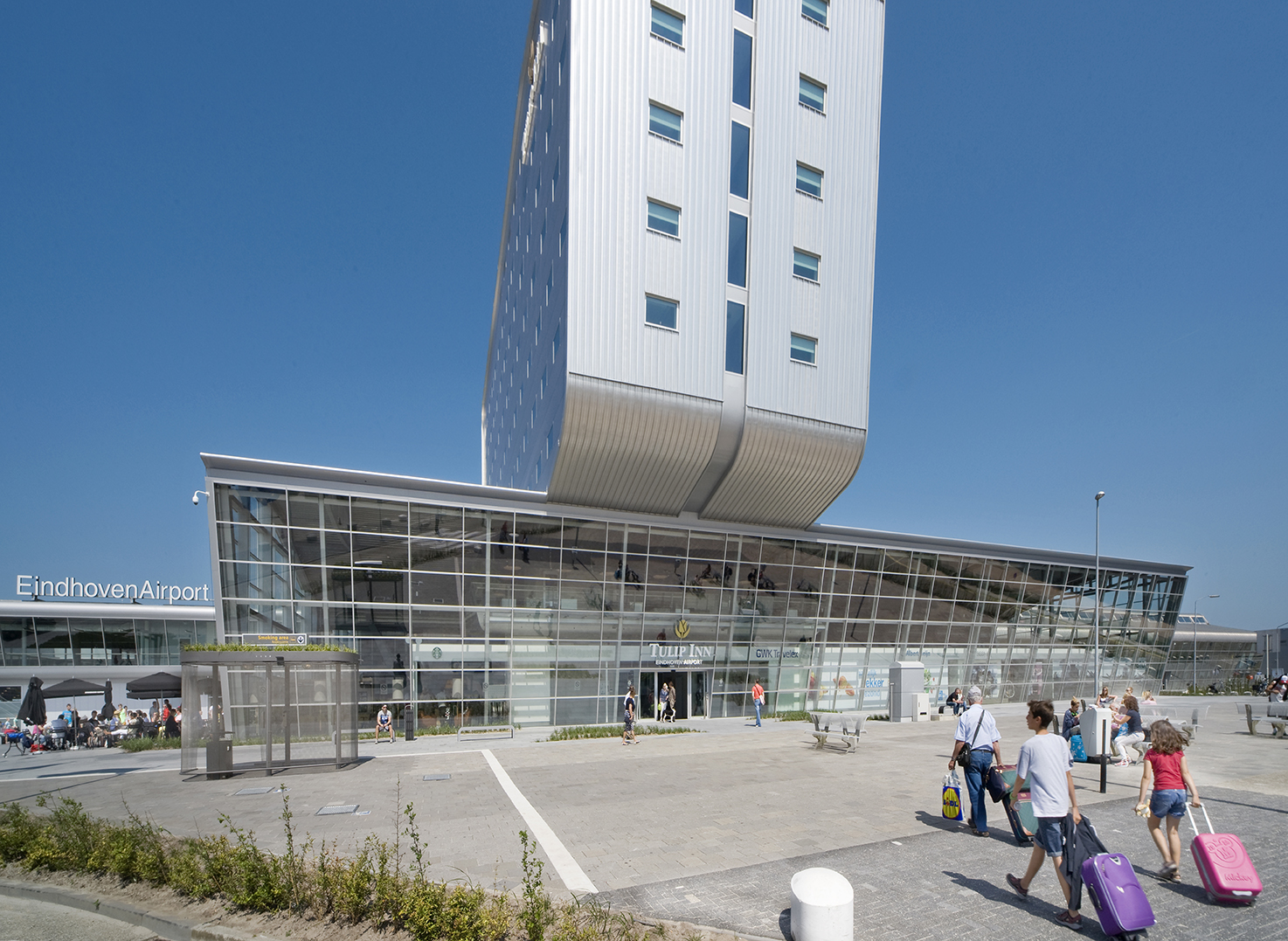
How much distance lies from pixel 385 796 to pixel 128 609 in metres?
48.7

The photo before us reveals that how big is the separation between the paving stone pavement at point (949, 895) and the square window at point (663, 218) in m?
21.7

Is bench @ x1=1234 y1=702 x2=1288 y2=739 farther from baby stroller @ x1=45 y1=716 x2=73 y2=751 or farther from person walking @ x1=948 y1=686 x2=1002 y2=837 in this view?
baby stroller @ x1=45 y1=716 x2=73 y2=751

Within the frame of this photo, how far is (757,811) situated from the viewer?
1184 centimetres

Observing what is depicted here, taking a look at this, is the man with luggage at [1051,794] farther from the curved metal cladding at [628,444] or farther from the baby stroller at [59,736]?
the baby stroller at [59,736]

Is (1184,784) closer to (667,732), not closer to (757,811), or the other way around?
(757,811)

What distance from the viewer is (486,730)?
26.6m

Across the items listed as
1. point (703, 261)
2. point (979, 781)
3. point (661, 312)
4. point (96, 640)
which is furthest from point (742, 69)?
point (96, 640)

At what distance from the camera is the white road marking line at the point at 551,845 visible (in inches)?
325

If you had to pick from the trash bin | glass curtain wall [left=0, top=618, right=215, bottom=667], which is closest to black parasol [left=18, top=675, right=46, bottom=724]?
the trash bin

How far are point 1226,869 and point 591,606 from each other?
76.4 feet

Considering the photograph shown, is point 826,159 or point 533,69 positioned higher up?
point 533,69

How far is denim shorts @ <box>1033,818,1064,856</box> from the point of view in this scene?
22.2 feet

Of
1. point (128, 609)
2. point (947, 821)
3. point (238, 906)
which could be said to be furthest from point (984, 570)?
point (128, 609)

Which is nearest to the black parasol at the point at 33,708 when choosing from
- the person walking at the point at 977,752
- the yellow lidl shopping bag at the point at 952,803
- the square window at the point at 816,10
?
the yellow lidl shopping bag at the point at 952,803
